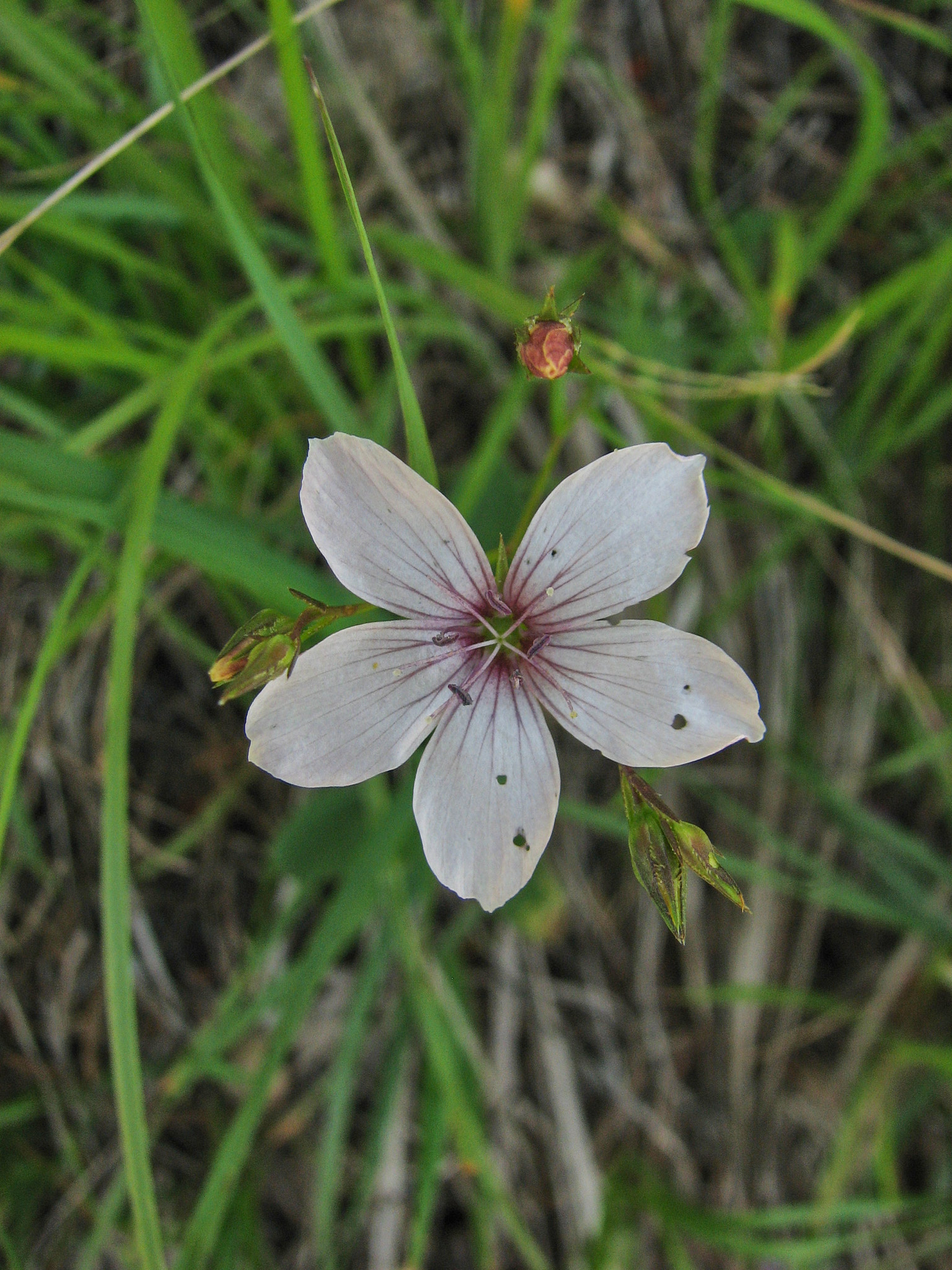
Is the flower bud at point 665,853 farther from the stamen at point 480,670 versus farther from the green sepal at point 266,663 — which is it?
the green sepal at point 266,663

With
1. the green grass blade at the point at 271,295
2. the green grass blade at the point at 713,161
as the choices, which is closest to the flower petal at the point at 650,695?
the green grass blade at the point at 271,295

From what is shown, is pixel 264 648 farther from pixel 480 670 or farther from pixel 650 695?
pixel 650 695

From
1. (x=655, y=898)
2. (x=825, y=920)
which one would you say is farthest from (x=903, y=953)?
(x=655, y=898)

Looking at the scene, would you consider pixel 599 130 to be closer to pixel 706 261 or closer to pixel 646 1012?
pixel 706 261

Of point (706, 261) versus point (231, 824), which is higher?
point (706, 261)

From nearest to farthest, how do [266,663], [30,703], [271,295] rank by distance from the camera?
1. [266,663]
2. [30,703]
3. [271,295]

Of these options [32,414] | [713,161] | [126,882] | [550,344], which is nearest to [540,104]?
[713,161]

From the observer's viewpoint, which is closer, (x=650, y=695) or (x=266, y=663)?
(x=266, y=663)

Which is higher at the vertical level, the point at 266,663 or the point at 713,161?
the point at 713,161
